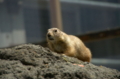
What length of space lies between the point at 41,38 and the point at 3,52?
19.2ft

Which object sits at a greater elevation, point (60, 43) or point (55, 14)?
point (55, 14)

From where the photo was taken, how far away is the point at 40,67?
131 inches

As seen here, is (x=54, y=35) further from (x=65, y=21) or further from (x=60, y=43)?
(x=65, y=21)

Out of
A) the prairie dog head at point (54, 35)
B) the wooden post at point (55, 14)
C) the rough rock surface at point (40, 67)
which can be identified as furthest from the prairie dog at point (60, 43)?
the wooden post at point (55, 14)

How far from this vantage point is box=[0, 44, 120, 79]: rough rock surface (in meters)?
3.07

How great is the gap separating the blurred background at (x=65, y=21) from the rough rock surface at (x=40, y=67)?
17.1 ft

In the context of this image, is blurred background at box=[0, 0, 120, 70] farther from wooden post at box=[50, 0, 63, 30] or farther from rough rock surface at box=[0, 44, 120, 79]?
rough rock surface at box=[0, 44, 120, 79]

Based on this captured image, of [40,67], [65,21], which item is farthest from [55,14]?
[40,67]

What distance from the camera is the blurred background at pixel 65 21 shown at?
356 inches

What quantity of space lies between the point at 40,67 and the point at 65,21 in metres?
6.09

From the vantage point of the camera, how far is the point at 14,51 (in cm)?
359

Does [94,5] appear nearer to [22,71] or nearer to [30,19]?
[30,19]

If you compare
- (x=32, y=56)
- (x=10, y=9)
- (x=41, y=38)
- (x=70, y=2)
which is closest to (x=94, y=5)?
(x=70, y=2)

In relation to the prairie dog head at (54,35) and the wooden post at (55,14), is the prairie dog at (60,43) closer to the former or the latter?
the prairie dog head at (54,35)
